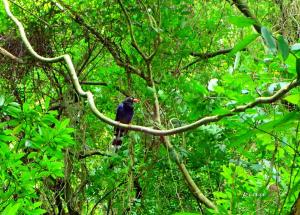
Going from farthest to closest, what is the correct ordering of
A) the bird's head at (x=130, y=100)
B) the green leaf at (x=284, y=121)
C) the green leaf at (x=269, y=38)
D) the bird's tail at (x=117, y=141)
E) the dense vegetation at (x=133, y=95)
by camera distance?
the bird's tail at (x=117, y=141), the bird's head at (x=130, y=100), the dense vegetation at (x=133, y=95), the green leaf at (x=284, y=121), the green leaf at (x=269, y=38)

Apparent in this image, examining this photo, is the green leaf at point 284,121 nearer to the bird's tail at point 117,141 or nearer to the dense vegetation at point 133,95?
the dense vegetation at point 133,95

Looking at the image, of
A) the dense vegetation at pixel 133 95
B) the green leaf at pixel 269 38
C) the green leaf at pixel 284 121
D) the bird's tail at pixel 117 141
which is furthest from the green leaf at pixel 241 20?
the bird's tail at pixel 117 141

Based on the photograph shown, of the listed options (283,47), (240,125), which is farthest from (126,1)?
(283,47)

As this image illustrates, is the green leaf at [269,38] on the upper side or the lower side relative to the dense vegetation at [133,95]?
lower


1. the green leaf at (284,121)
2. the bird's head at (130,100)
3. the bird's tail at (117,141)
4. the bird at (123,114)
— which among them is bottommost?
the green leaf at (284,121)

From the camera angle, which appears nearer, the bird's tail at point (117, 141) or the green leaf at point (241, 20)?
the green leaf at point (241, 20)

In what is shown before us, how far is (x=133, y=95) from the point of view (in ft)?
11.3

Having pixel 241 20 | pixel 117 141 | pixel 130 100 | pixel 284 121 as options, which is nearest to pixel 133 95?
pixel 130 100

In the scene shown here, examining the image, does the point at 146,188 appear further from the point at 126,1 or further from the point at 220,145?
the point at 126,1

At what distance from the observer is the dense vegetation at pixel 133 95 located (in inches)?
88.4

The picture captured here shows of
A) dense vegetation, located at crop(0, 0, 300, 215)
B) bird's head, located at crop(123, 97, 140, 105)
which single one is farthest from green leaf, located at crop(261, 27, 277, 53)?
bird's head, located at crop(123, 97, 140, 105)

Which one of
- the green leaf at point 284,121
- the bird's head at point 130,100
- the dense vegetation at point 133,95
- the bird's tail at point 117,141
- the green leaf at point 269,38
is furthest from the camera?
the bird's tail at point 117,141

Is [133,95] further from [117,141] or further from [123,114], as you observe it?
[117,141]

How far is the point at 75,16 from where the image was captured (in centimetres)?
358
